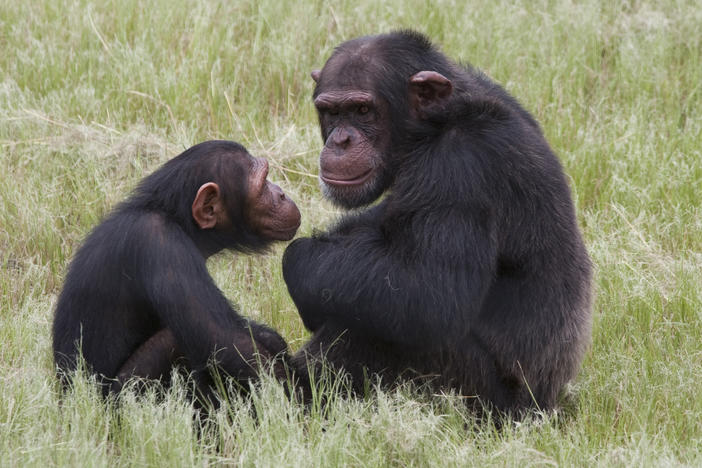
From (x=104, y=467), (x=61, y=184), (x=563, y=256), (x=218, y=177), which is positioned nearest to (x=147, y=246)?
(x=218, y=177)

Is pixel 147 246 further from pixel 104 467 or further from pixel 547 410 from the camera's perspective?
pixel 547 410

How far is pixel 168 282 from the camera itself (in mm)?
4977

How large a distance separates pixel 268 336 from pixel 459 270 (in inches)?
43.6

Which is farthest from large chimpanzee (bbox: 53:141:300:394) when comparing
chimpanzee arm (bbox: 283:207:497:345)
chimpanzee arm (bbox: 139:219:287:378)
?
chimpanzee arm (bbox: 283:207:497:345)

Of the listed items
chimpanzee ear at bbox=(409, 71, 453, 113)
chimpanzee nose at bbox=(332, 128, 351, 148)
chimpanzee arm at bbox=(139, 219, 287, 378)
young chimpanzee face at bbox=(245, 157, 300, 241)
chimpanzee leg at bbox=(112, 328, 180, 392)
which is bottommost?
chimpanzee leg at bbox=(112, 328, 180, 392)

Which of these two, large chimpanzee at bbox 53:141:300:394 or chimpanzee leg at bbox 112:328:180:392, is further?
chimpanzee leg at bbox 112:328:180:392

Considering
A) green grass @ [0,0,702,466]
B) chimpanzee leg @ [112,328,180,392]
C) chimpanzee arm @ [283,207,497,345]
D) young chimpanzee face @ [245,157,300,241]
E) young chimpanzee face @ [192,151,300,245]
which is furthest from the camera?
young chimpanzee face @ [245,157,300,241]

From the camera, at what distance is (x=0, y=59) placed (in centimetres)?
898

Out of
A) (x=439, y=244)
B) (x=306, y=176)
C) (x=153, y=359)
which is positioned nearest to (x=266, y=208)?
(x=153, y=359)

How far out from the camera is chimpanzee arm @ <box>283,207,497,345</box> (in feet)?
16.2

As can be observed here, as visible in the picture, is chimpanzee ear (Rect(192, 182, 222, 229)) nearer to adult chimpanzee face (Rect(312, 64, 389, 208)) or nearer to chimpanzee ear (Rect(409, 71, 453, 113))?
adult chimpanzee face (Rect(312, 64, 389, 208))

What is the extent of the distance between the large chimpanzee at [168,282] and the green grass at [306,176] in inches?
10.6

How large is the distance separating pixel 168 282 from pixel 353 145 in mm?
1215

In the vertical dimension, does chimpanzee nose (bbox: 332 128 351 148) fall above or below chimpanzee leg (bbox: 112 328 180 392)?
above
